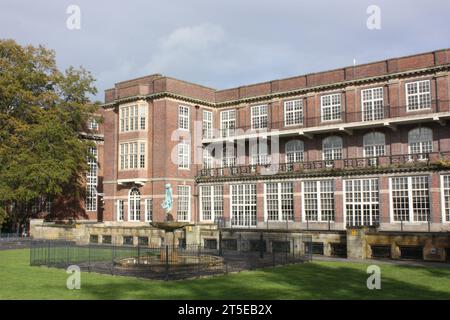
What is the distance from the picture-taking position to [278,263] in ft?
77.9

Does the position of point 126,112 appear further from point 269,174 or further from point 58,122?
point 269,174

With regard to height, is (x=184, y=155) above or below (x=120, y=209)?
above

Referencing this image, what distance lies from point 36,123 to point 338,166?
85.4 ft

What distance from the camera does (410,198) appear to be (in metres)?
33.1

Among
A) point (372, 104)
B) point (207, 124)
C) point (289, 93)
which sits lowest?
point (207, 124)

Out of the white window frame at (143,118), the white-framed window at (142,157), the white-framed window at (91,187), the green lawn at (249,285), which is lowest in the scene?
the green lawn at (249,285)

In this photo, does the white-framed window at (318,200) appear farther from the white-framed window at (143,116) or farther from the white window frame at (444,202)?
the white-framed window at (143,116)

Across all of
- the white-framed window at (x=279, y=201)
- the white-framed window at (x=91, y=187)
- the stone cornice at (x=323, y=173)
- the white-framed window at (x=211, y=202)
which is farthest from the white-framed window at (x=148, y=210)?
the white-framed window at (x=91, y=187)

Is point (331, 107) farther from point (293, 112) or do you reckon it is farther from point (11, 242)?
point (11, 242)

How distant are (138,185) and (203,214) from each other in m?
6.15

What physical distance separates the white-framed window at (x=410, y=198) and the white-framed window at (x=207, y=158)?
17.4 m

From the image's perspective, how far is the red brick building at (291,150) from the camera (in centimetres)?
3428

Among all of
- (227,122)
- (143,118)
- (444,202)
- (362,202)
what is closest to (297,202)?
(362,202)

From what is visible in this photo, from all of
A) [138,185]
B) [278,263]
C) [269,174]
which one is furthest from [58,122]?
[278,263]
